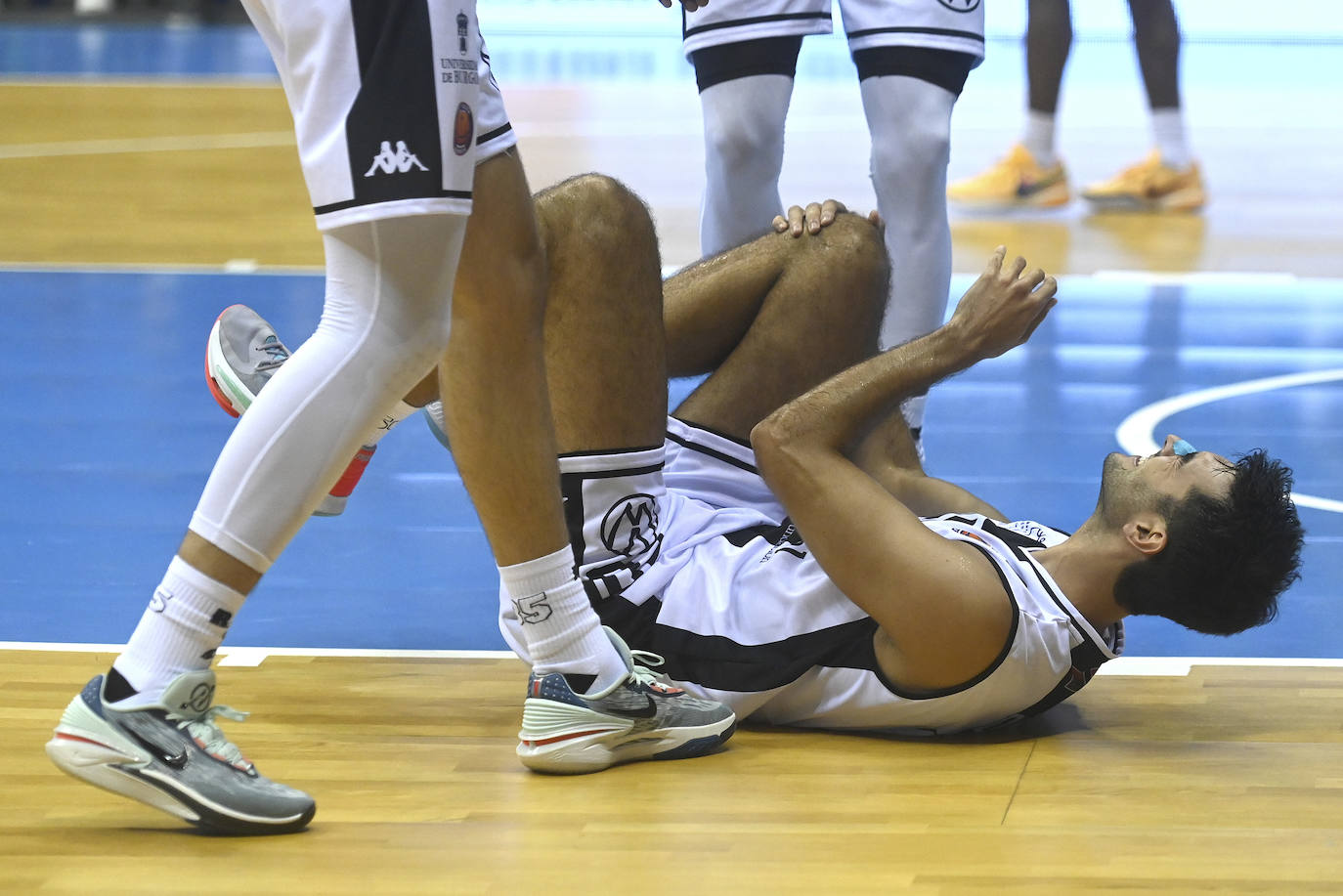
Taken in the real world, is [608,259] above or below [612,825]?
above

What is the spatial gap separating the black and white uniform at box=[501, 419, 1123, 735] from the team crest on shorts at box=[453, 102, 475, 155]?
665 mm

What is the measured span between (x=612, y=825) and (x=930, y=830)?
0.36 meters

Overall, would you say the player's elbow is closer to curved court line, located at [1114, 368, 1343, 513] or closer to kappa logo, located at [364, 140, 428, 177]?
kappa logo, located at [364, 140, 428, 177]

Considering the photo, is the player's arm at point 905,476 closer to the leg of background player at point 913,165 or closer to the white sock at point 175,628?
the leg of background player at point 913,165

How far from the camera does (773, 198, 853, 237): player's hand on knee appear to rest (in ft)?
9.37

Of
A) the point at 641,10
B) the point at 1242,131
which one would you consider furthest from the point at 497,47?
the point at 1242,131

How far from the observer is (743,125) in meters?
3.57

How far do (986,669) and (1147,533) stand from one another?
285mm

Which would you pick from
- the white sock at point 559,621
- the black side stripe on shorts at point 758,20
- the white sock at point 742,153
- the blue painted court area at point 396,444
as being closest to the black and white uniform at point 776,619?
the white sock at point 559,621

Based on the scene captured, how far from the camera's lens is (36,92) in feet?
35.3

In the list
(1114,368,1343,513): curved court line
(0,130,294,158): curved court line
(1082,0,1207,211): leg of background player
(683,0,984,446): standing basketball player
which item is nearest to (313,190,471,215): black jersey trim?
(683,0,984,446): standing basketball player

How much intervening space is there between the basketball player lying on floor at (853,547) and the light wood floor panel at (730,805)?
11cm

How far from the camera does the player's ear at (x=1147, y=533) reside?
232 centimetres

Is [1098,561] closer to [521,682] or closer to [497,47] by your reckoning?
[521,682]
